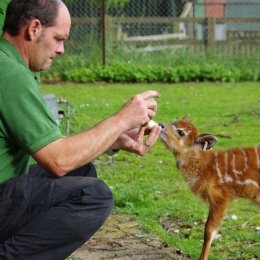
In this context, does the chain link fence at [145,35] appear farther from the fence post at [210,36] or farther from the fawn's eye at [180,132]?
the fawn's eye at [180,132]

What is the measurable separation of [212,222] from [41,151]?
6.61 feet

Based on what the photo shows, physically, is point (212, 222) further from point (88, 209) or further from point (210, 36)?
point (210, 36)

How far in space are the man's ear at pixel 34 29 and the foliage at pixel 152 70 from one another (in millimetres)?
11295

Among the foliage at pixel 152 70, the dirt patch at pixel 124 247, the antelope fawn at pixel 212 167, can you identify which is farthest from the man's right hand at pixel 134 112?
the foliage at pixel 152 70

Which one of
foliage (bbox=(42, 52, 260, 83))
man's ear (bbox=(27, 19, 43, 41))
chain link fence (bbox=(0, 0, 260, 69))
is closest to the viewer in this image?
man's ear (bbox=(27, 19, 43, 41))

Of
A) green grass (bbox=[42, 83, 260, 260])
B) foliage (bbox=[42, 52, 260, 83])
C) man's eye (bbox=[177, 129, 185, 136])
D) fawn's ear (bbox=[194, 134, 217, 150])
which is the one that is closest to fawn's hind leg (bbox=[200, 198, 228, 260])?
green grass (bbox=[42, 83, 260, 260])

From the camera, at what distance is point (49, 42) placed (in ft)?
12.2

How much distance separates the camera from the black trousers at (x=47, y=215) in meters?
3.64

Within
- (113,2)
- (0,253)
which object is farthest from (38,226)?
(113,2)

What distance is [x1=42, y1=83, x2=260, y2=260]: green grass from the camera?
213 inches

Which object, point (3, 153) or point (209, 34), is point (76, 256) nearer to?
point (3, 153)

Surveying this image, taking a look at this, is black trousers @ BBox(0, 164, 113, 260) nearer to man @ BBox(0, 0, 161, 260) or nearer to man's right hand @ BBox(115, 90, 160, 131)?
man @ BBox(0, 0, 161, 260)

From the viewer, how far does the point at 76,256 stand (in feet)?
15.8

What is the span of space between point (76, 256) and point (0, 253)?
125cm
